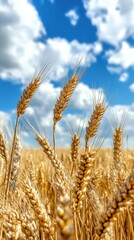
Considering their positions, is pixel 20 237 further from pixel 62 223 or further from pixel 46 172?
pixel 46 172

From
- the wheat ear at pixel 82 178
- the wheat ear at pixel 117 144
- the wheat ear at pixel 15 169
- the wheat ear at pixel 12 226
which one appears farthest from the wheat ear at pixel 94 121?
the wheat ear at pixel 12 226

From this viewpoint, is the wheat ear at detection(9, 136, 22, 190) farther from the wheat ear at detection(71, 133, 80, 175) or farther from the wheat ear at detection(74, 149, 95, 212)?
the wheat ear at detection(74, 149, 95, 212)

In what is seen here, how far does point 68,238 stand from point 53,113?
1.65 meters

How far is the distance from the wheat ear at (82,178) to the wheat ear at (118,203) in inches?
6.2

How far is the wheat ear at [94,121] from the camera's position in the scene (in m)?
2.32

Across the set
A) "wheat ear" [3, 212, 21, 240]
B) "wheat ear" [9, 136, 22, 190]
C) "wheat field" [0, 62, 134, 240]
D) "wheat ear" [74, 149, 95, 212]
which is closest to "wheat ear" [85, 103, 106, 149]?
"wheat field" [0, 62, 134, 240]

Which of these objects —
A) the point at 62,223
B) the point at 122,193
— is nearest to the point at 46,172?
the point at 122,193

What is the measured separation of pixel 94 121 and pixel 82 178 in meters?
0.94

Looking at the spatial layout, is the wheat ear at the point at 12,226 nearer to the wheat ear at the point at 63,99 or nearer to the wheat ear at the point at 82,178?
the wheat ear at the point at 82,178

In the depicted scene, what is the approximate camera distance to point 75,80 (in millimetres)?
2516

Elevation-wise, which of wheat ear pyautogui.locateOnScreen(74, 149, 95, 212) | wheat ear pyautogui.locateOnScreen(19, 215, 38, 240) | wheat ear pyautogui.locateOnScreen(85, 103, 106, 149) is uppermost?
wheat ear pyautogui.locateOnScreen(85, 103, 106, 149)

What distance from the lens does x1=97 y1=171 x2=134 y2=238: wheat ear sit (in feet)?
4.03

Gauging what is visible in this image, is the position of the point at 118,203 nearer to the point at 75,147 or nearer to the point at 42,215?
the point at 42,215

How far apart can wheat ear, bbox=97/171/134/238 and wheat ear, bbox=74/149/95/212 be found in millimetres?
158
